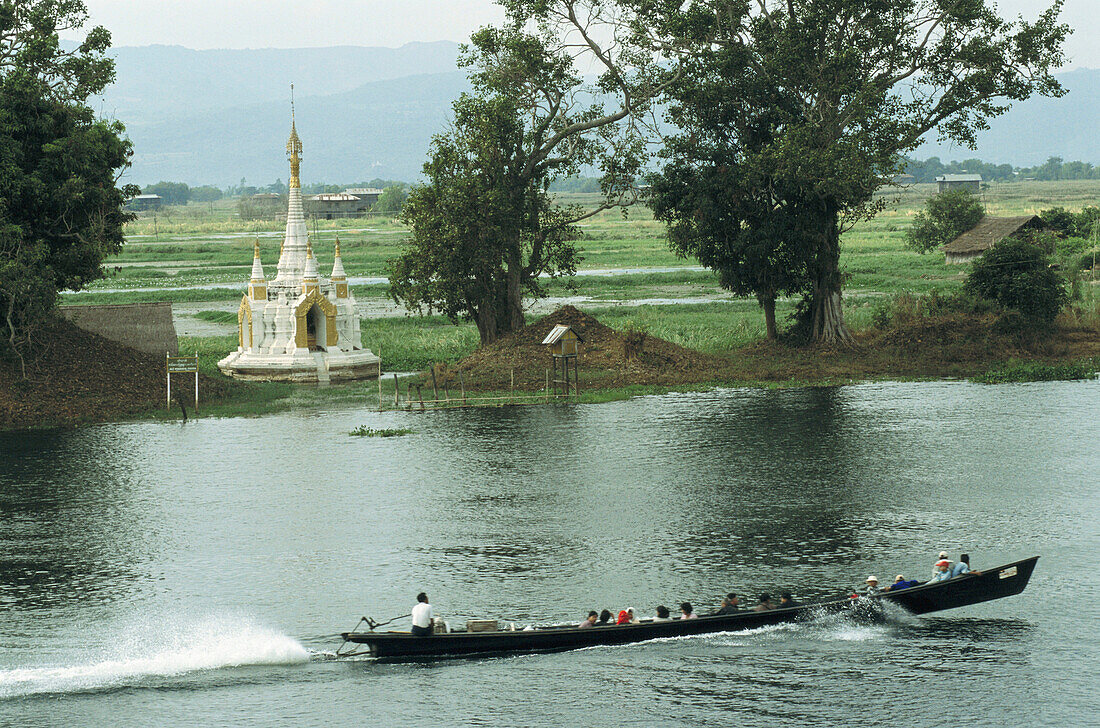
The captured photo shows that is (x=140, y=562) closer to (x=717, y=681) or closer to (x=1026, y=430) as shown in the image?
(x=717, y=681)

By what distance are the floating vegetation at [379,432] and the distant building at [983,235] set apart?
64.4 m

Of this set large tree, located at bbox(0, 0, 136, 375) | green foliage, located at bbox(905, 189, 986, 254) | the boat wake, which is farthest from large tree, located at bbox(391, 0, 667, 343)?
green foliage, located at bbox(905, 189, 986, 254)

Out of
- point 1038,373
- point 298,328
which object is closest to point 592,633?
point 298,328

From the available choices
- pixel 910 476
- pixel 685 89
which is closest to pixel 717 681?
pixel 910 476

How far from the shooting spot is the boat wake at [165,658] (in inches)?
986

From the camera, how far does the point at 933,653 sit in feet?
85.0

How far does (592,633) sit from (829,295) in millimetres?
43702

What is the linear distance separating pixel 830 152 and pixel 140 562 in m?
40.8

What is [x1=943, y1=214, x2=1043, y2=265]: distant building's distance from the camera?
318ft

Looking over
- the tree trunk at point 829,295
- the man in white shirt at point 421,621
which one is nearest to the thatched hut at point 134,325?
the tree trunk at point 829,295

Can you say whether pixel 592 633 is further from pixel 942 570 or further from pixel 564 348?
pixel 564 348

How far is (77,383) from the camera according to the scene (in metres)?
55.5

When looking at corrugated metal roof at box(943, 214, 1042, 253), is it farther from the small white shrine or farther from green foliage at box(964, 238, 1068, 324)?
the small white shrine

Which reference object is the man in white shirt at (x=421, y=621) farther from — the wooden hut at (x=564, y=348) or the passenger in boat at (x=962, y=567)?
the wooden hut at (x=564, y=348)
